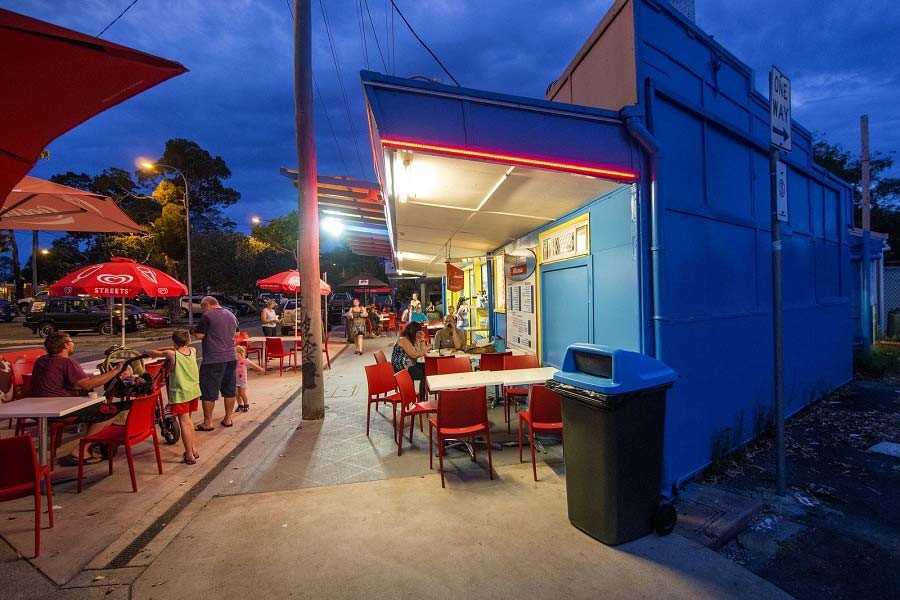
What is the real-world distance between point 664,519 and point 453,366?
3324 mm

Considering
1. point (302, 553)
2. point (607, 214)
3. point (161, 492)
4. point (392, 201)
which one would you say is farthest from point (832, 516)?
point (161, 492)

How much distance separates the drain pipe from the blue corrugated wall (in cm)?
4

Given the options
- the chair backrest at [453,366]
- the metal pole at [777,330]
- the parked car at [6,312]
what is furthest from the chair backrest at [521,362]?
the parked car at [6,312]

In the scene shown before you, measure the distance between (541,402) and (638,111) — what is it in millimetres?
2960

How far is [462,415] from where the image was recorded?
14.1 feet

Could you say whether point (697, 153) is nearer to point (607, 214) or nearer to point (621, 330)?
point (607, 214)

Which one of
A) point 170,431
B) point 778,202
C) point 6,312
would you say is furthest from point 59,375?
point 6,312

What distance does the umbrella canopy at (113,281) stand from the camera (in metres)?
6.26

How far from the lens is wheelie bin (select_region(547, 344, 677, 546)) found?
3.02 m

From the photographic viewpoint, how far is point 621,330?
14.0ft

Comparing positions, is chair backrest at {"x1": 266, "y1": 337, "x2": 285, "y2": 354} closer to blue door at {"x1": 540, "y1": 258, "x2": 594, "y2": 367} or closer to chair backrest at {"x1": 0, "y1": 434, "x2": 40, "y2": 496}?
blue door at {"x1": 540, "y1": 258, "x2": 594, "y2": 367}

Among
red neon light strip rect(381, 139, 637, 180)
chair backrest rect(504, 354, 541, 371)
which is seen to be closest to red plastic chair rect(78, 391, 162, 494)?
red neon light strip rect(381, 139, 637, 180)

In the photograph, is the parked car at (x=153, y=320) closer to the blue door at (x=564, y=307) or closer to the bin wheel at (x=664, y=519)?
the blue door at (x=564, y=307)

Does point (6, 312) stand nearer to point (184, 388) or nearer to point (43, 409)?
point (184, 388)
